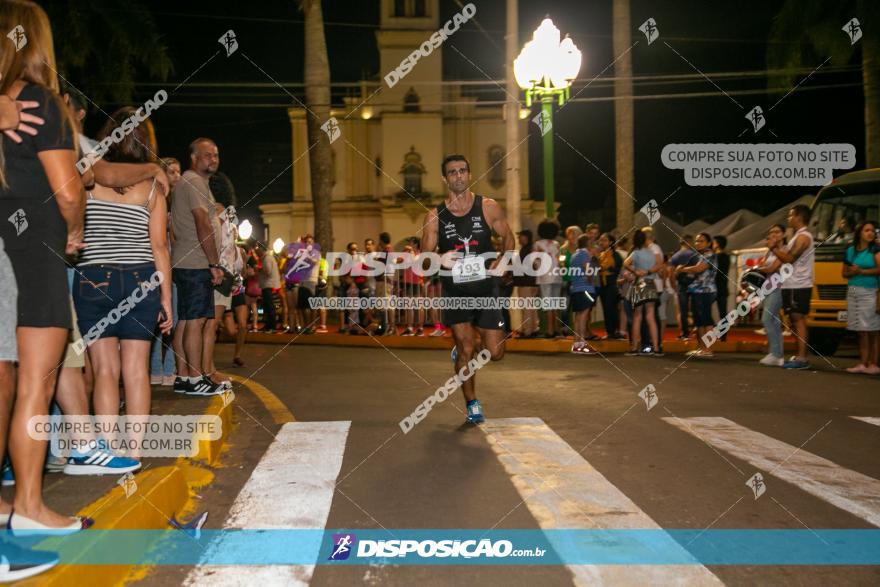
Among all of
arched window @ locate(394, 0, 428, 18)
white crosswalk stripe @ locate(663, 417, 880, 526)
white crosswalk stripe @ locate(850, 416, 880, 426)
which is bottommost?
white crosswalk stripe @ locate(850, 416, 880, 426)

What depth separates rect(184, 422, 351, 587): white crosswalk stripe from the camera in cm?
365

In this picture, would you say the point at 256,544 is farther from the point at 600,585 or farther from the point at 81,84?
the point at 81,84

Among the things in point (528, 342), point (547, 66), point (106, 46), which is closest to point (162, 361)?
point (528, 342)

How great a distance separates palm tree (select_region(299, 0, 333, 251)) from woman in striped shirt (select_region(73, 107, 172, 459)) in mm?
15346

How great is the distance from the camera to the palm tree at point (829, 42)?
20.5 metres

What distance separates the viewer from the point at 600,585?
3.54 m

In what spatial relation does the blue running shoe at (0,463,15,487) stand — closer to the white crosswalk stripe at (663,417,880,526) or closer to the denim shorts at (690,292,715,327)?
the white crosswalk stripe at (663,417,880,526)

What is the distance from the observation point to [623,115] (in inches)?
751

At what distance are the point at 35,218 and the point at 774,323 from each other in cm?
1071

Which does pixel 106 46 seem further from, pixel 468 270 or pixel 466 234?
pixel 468 270

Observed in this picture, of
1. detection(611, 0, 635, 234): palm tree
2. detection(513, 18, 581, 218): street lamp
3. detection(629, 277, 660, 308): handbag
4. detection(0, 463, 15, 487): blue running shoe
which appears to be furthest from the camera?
detection(611, 0, 635, 234): palm tree

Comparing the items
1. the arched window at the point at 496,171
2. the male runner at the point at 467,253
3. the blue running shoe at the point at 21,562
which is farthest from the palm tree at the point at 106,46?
the arched window at the point at 496,171

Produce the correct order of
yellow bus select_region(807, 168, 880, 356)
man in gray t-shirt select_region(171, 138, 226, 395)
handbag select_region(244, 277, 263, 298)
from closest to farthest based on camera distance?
man in gray t-shirt select_region(171, 138, 226, 395) → handbag select_region(244, 277, 263, 298) → yellow bus select_region(807, 168, 880, 356)

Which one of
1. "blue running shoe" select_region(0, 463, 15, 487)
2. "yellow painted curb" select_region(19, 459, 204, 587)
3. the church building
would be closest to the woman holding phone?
"yellow painted curb" select_region(19, 459, 204, 587)
